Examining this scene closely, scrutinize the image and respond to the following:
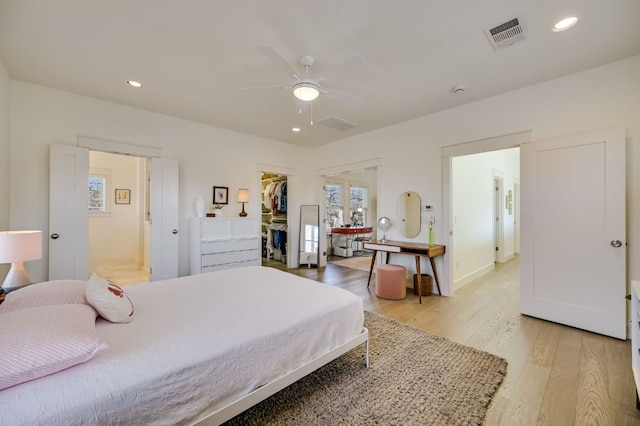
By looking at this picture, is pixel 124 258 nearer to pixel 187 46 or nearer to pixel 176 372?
pixel 187 46

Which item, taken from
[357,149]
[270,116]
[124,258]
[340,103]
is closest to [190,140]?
[270,116]

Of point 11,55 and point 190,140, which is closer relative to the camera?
point 11,55

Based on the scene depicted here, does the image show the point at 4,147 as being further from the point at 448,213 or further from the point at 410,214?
the point at 448,213

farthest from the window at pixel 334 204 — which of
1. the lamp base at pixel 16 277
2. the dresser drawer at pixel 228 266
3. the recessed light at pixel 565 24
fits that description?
the lamp base at pixel 16 277

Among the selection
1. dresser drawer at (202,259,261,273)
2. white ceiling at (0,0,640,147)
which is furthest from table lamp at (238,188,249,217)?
white ceiling at (0,0,640,147)

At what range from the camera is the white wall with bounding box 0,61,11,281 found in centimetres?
274

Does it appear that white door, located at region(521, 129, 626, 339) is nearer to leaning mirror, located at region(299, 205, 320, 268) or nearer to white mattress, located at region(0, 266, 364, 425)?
white mattress, located at region(0, 266, 364, 425)

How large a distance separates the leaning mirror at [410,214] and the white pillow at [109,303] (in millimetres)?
3724

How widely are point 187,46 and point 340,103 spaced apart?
6.21 ft

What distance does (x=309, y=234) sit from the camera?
5.91 metres

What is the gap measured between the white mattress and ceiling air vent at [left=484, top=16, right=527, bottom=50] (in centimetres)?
247

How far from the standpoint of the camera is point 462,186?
440 centimetres

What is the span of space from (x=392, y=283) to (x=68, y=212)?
4.26 meters

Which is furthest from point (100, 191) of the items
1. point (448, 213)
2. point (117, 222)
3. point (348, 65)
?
point (448, 213)
